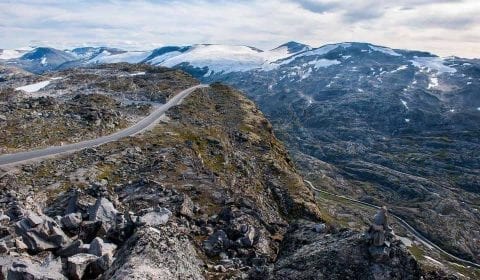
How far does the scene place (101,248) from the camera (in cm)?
2523

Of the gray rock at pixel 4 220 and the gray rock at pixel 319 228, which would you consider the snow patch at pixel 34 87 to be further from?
the gray rock at pixel 319 228

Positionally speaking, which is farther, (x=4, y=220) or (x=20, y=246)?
(x=4, y=220)

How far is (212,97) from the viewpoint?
14500cm

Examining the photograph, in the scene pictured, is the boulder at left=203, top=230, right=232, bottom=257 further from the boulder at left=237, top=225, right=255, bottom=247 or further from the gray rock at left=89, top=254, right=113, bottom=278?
the gray rock at left=89, top=254, right=113, bottom=278

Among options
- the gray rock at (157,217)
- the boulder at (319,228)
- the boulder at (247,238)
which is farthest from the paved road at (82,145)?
the boulder at (319,228)

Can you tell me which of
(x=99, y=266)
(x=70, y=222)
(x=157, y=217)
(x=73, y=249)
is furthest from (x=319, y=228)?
(x=70, y=222)

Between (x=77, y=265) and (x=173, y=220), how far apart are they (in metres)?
16.1

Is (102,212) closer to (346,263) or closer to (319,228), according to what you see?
(319,228)

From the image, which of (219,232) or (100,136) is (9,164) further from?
(219,232)

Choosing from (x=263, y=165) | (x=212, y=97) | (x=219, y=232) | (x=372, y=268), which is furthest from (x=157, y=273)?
(x=212, y=97)

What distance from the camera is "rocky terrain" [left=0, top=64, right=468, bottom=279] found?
21.8 meters

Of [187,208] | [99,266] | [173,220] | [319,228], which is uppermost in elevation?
[319,228]

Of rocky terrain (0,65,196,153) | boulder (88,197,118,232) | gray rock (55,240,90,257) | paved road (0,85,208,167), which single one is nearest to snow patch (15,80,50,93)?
rocky terrain (0,65,196,153)

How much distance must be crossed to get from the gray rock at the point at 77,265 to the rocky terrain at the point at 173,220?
5 cm
